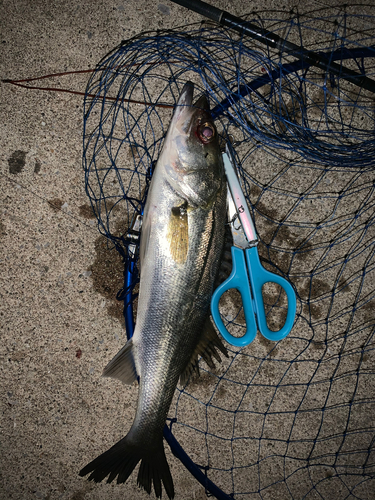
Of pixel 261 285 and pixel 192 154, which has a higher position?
pixel 192 154

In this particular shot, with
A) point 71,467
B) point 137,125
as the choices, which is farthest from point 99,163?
point 71,467

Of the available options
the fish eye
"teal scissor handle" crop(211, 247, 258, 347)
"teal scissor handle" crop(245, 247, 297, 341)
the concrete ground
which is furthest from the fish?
the concrete ground

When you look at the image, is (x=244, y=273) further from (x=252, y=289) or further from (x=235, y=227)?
(x=235, y=227)

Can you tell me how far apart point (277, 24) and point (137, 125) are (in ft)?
4.05

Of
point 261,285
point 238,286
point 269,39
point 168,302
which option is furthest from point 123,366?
point 269,39

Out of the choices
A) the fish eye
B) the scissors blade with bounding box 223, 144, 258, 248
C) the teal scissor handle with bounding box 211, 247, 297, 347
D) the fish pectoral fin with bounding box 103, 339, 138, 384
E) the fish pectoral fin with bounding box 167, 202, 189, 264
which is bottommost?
the fish pectoral fin with bounding box 103, 339, 138, 384

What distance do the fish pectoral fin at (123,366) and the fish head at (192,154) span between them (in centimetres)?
91

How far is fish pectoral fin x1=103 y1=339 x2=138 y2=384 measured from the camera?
182cm

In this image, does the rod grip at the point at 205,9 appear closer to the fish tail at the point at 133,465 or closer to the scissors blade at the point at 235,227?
the scissors blade at the point at 235,227

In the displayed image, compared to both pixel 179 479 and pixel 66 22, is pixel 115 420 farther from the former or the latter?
pixel 66 22

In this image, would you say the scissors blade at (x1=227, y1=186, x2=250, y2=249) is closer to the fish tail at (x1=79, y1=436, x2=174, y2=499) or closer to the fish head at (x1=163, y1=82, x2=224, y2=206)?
the fish head at (x1=163, y1=82, x2=224, y2=206)

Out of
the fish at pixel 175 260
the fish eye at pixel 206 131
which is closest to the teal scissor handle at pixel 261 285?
the fish at pixel 175 260

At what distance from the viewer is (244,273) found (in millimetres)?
1958

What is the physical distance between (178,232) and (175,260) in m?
0.15
